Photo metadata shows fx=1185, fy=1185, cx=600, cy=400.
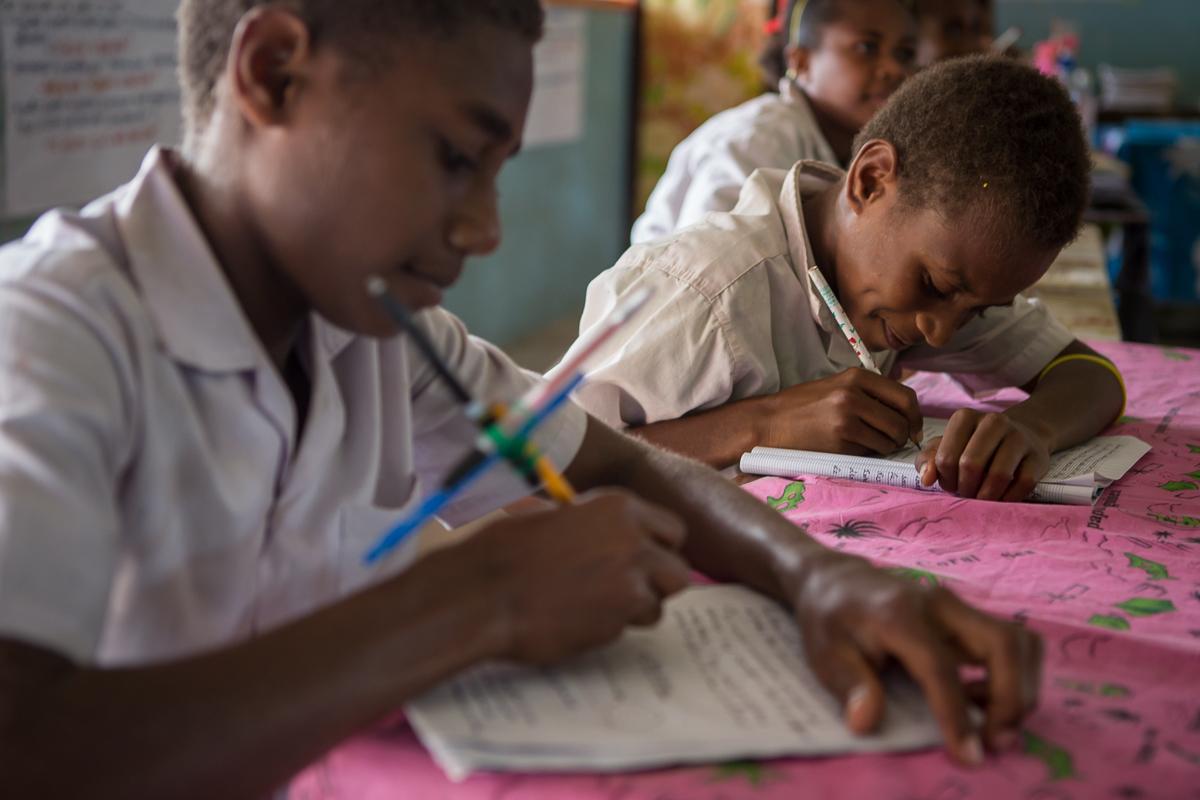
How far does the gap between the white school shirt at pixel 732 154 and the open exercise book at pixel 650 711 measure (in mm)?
1475

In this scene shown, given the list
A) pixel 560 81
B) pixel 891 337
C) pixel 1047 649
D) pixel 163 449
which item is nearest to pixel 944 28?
pixel 560 81

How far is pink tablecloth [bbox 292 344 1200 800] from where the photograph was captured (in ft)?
1.95

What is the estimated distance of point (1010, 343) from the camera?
1.61 m

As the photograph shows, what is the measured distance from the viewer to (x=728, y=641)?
748mm

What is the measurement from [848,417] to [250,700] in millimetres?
819

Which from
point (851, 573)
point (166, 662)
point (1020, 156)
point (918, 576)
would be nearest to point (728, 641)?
point (851, 573)

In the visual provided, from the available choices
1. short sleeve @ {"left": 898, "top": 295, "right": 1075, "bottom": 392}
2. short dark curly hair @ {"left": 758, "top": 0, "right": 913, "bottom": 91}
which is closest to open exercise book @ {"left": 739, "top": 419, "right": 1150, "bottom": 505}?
short sleeve @ {"left": 898, "top": 295, "right": 1075, "bottom": 392}

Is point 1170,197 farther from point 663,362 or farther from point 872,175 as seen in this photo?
point 663,362

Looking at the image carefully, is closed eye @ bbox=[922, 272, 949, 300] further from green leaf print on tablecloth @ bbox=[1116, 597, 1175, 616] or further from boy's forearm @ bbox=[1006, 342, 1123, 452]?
green leaf print on tablecloth @ bbox=[1116, 597, 1175, 616]

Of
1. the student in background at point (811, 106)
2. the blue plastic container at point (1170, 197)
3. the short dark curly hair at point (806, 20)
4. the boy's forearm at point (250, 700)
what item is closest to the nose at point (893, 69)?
the student in background at point (811, 106)

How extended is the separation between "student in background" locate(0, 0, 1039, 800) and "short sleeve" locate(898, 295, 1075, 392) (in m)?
0.89

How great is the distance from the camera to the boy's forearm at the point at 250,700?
1.67ft

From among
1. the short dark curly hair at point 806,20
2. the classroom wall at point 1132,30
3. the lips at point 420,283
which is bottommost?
the lips at point 420,283

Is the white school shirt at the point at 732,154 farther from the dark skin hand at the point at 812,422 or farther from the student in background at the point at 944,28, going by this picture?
the dark skin hand at the point at 812,422
